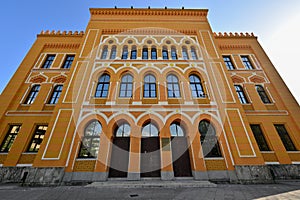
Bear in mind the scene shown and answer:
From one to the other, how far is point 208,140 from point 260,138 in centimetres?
471

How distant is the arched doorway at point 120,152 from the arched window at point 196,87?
574 cm

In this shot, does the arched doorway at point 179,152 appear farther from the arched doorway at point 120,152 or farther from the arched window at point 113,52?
the arched window at point 113,52

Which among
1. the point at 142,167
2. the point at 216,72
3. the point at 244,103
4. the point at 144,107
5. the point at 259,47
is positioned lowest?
the point at 142,167

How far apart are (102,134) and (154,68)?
6.57 meters

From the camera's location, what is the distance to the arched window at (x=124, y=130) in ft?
31.0

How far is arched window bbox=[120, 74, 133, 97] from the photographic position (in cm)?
1065

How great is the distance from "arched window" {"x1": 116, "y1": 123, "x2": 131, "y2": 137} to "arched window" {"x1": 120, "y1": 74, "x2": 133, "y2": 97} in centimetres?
236

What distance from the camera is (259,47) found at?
48.8 feet

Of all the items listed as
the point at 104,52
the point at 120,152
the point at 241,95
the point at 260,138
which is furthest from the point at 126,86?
the point at 260,138

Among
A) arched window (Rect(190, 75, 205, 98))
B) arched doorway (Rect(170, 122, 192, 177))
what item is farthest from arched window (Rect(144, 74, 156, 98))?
arched window (Rect(190, 75, 205, 98))

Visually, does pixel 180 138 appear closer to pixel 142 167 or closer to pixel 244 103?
pixel 142 167

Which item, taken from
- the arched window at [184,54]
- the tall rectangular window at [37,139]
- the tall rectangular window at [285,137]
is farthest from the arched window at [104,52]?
the tall rectangular window at [285,137]

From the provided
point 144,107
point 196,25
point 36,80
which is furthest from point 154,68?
point 36,80

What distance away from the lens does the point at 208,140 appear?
917 cm
